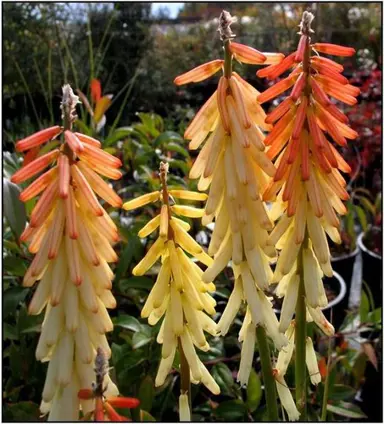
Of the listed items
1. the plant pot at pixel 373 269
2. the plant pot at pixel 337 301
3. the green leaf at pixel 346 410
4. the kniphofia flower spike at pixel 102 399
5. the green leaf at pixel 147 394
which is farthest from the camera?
the plant pot at pixel 373 269

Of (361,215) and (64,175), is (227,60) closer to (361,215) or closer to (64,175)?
(64,175)

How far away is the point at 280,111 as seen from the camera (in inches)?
36.9

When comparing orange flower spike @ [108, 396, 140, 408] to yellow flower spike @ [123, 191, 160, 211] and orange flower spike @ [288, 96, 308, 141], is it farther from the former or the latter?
orange flower spike @ [288, 96, 308, 141]

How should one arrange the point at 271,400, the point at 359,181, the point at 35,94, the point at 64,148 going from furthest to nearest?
the point at 35,94 < the point at 359,181 < the point at 271,400 < the point at 64,148

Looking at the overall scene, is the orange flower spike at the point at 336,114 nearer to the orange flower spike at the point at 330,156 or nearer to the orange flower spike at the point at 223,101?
the orange flower spike at the point at 330,156

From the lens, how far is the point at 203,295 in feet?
3.29

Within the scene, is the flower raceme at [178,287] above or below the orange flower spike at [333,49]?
below

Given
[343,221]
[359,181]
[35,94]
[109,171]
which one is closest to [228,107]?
[109,171]

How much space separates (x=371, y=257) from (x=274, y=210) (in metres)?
2.36

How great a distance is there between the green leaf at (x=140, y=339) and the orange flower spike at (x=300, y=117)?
0.81 metres

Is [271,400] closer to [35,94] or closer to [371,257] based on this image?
[371,257]

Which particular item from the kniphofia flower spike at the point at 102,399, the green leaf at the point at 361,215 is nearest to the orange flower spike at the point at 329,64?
the kniphofia flower spike at the point at 102,399

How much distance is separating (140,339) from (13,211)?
45cm

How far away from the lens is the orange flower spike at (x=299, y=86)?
88cm
